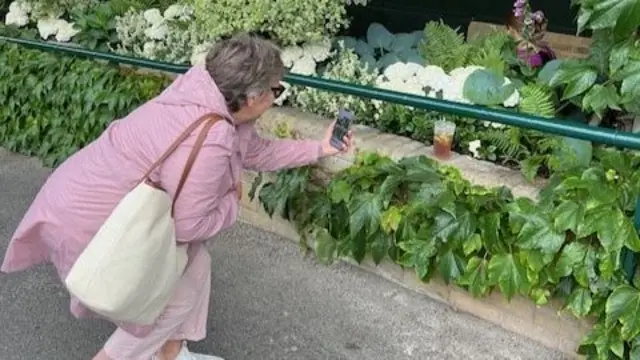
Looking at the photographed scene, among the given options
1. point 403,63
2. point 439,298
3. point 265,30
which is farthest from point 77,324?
point 403,63

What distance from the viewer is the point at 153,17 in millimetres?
4945

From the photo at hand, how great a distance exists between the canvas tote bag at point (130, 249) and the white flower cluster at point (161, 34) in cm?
245

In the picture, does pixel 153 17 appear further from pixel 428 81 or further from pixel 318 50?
pixel 428 81

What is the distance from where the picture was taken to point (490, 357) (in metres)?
2.86

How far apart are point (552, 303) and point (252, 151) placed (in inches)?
48.2

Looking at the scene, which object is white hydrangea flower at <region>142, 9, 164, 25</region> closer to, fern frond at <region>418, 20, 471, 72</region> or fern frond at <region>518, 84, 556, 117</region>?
fern frond at <region>418, 20, 471, 72</region>

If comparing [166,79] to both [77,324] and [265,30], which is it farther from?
[77,324]

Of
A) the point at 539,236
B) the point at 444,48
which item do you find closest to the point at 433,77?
the point at 444,48

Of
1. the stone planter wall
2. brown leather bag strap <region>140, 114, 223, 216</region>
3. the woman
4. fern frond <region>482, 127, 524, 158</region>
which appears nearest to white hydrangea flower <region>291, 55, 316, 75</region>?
the stone planter wall

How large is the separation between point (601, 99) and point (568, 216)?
52cm

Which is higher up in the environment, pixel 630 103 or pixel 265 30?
pixel 630 103

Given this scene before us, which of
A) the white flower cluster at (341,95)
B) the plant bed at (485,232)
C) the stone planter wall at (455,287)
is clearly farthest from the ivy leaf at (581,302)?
the white flower cluster at (341,95)

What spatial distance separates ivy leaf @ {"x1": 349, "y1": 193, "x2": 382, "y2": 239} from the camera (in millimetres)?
3168

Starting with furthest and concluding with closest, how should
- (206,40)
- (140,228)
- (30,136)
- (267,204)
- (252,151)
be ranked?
(30,136), (206,40), (267,204), (252,151), (140,228)
